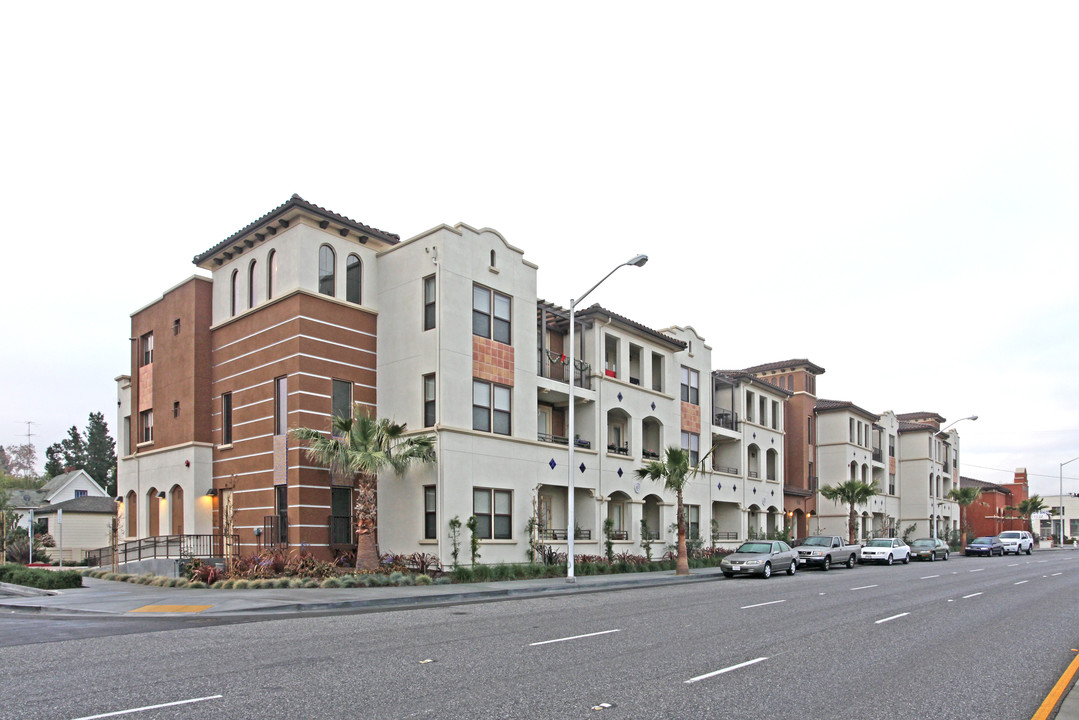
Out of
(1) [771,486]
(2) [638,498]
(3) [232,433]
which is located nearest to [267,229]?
(3) [232,433]

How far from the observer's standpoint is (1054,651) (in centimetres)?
1245

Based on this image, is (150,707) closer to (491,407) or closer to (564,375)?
(491,407)

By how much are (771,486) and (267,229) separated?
33.0m

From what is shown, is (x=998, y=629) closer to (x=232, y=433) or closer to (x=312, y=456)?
(x=312, y=456)

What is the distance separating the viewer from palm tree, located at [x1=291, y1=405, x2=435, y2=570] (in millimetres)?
25344

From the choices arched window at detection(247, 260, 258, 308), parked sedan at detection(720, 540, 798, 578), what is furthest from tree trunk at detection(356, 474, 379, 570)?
parked sedan at detection(720, 540, 798, 578)

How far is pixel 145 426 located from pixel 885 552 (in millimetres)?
36380

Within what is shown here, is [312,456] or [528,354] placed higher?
[528,354]

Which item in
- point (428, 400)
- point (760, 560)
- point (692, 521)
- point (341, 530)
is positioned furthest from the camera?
point (692, 521)

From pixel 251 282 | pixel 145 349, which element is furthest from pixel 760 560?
pixel 145 349

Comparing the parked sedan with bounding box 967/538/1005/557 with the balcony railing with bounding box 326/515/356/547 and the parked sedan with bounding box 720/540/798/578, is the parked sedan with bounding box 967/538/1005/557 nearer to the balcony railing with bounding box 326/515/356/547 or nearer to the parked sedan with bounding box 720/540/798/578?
the parked sedan with bounding box 720/540/798/578

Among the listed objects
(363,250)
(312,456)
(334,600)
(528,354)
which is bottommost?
(334,600)

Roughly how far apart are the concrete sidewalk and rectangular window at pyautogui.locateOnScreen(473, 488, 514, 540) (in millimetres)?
2207

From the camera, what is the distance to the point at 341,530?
28000 mm
